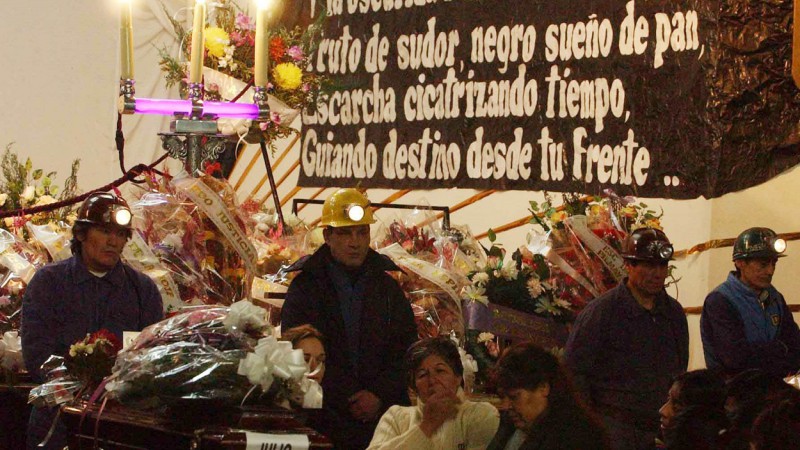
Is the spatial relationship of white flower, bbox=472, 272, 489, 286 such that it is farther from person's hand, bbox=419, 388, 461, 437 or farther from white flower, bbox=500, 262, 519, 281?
person's hand, bbox=419, 388, 461, 437

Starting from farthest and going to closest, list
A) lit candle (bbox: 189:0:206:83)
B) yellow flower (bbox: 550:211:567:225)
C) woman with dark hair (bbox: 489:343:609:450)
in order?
1. yellow flower (bbox: 550:211:567:225)
2. lit candle (bbox: 189:0:206:83)
3. woman with dark hair (bbox: 489:343:609:450)

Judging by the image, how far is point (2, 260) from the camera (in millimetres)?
5664

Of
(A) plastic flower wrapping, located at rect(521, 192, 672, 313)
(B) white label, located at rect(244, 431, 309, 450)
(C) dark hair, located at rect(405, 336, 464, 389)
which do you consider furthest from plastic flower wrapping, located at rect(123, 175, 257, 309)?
(B) white label, located at rect(244, 431, 309, 450)

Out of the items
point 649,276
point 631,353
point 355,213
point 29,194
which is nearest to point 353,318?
point 355,213

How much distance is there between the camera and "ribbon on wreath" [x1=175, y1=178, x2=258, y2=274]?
5.46 m

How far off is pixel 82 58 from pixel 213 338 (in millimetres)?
6591

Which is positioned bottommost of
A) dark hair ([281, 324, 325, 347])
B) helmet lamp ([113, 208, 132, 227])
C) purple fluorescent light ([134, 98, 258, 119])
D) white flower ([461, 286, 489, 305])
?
dark hair ([281, 324, 325, 347])

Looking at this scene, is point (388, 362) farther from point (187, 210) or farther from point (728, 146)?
point (728, 146)

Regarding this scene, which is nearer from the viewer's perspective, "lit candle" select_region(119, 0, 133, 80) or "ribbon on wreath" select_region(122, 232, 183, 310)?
"lit candle" select_region(119, 0, 133, 80)

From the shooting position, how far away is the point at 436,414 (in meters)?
3.89

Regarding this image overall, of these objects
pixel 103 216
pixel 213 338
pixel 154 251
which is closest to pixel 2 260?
pixel 154 251

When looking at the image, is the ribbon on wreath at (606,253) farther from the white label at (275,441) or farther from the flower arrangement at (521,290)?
the white label at (275,441)

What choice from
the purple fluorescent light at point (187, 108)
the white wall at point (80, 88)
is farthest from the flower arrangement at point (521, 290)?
the white wall at point (80, 88)

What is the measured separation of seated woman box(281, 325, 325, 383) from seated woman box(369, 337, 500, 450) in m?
0.28
